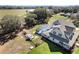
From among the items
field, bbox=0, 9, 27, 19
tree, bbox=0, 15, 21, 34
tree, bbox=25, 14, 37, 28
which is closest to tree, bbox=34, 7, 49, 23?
tree, bbox=25, 14, 37, 28

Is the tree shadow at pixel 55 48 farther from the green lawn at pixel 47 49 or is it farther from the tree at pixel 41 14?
the tree at pixel 41 14

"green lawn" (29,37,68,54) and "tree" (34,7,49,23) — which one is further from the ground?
"tree" (34,7,49,23)

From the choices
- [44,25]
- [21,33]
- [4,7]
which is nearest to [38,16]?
[44,25]

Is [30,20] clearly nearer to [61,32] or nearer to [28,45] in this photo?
[28,45]

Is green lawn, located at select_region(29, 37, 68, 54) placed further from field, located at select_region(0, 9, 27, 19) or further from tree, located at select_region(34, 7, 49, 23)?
field, located at select_region(0, 9, 27, 19)

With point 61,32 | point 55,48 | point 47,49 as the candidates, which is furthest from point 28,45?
point 61,32
